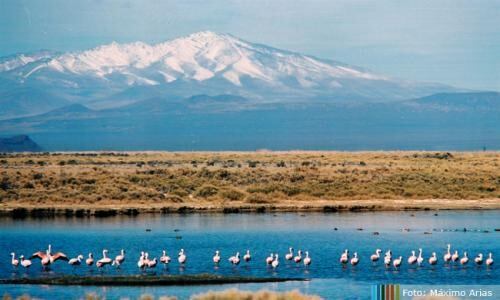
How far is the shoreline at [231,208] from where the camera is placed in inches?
2378

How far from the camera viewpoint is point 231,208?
6244 cm

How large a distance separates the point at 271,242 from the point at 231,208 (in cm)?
1497

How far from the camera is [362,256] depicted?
4322cm

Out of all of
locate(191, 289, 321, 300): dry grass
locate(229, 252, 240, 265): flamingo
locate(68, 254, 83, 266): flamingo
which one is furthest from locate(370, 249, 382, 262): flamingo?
locate(191, 289, 321, 300): dry grass

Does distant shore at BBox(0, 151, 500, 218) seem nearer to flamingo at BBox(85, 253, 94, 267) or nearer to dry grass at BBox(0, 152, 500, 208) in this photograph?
dry grass at BBox(0, 152, 500, 208)

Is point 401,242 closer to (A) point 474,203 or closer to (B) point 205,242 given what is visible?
(B) point 205,242

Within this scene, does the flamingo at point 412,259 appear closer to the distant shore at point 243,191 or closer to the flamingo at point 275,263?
the flamingo at point 275,263

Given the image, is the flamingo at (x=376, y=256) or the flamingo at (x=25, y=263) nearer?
the flamingo at (x=25, y=263)

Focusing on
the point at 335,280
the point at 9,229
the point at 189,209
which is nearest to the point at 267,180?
the point at 189,209

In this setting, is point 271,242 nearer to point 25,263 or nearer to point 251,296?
point 25,263

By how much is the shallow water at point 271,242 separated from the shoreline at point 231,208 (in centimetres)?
218

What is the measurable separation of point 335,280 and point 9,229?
20530mm

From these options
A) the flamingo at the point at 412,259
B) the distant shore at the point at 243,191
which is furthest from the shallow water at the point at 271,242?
the distant shore at the point at 243,191

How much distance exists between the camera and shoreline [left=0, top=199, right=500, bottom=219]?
6041 cm
